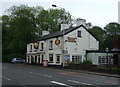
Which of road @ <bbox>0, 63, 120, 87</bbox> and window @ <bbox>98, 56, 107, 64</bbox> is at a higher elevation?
window @ <bbox>98, 56, 107, 64</bbox>

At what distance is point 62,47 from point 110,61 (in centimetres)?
966

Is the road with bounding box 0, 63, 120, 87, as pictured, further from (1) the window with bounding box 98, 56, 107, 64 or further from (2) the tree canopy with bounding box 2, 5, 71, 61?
(2) the tree canopy with bounding box 2, 5, 71, 61

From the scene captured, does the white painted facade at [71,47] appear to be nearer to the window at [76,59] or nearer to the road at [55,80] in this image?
the window at [76,59]

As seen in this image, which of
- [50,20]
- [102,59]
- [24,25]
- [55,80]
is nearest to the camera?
[55,80]

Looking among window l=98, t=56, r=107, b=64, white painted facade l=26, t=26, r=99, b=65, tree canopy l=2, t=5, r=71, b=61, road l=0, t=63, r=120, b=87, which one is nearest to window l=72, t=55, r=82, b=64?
white painted facade l=26, t=26, r=99, b=65

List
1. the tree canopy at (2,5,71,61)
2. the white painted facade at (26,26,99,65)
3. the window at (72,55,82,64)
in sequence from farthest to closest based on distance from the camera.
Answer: the tree canopy at (2,5,71,61) < the window at (72,55,82,64) < the white painted facade at (26,26,99,65)

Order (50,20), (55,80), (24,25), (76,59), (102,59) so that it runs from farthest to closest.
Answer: (50,20)
(24,25)
(102,59)
(76,59)
(55,80)

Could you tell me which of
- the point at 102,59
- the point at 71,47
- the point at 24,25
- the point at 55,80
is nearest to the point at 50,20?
the point at 24,25

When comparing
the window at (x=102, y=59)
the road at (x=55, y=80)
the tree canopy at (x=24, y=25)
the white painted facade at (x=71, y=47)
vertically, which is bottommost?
the road at (x=55, y=80)

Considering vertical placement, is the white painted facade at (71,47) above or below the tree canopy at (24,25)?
below

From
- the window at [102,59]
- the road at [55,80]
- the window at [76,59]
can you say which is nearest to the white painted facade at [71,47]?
the window at [76,59]

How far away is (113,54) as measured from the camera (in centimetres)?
4366

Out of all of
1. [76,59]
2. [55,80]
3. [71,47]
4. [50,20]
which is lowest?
[55,80]

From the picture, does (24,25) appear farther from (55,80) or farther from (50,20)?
(55,80)
